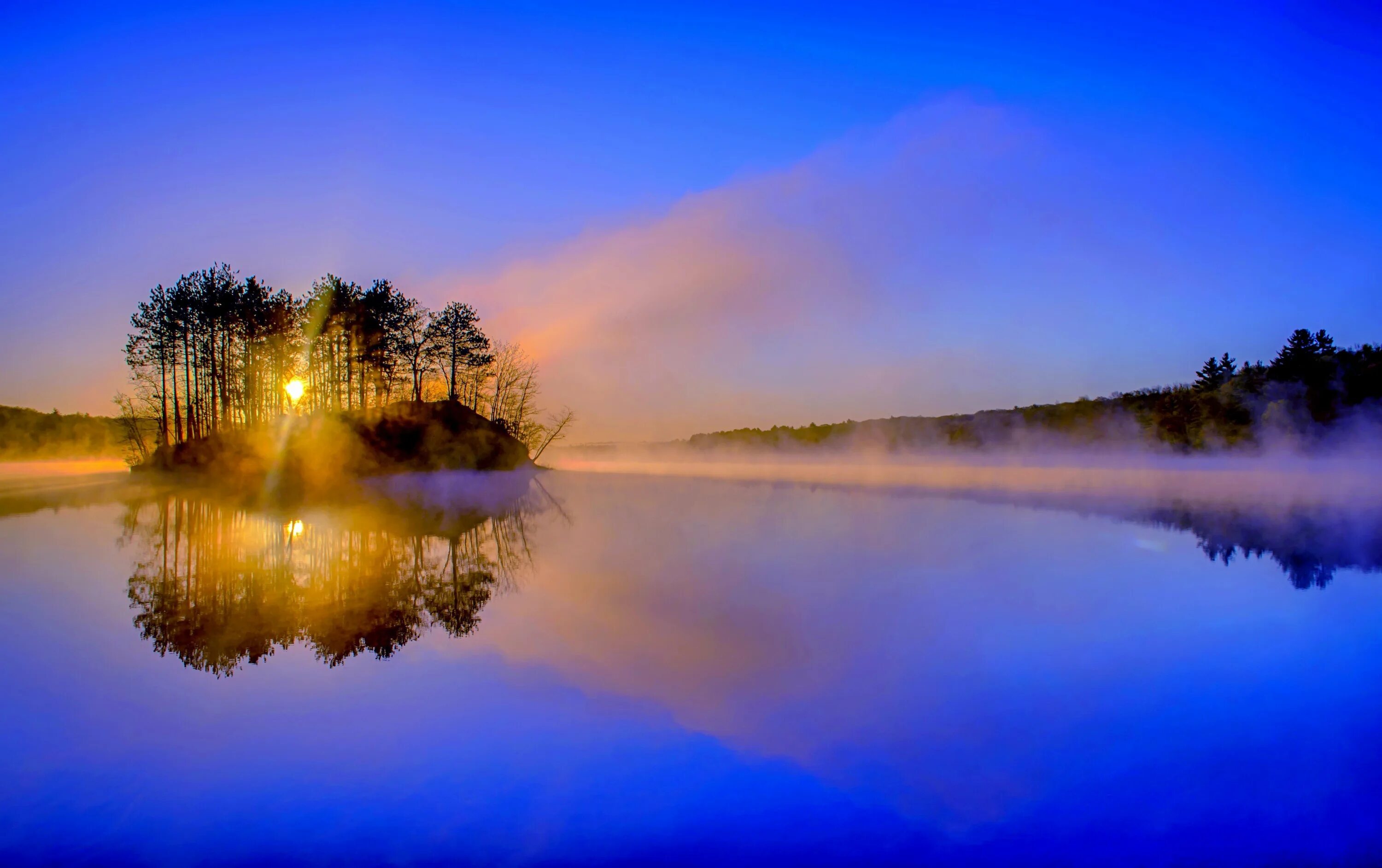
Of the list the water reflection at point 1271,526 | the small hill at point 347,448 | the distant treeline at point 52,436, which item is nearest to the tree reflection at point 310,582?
the water reflection at point 1271,526

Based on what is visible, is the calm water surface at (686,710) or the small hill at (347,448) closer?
the calm water surface at (686,710)

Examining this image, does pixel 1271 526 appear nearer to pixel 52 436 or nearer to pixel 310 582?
pixel 310 582

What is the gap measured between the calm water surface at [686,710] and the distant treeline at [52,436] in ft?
Answer: 284

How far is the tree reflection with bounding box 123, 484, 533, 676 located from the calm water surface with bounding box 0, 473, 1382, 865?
63mm

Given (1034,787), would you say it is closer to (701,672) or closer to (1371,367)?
(701,672)

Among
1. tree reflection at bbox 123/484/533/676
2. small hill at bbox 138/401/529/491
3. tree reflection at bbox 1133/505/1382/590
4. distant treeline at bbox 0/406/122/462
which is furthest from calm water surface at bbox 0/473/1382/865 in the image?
distant treeline at bbox 0/406/122/462

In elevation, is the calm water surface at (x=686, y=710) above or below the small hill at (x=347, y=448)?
below

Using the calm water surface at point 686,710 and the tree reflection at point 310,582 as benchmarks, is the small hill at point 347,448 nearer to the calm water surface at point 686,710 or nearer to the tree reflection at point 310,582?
the tree reflection at point 310,582

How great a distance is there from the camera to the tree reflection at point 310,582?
19.1 feet

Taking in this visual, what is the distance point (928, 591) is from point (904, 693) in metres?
3.49

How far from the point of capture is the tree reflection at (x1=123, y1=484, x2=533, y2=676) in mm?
5816

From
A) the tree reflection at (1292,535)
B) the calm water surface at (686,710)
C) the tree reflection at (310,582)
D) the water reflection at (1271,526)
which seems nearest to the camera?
the calm water surface at (686,710)

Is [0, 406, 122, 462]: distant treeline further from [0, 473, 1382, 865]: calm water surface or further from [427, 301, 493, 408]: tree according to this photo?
[0, 473, 1382, 865]: calm water surface

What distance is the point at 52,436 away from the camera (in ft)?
277
